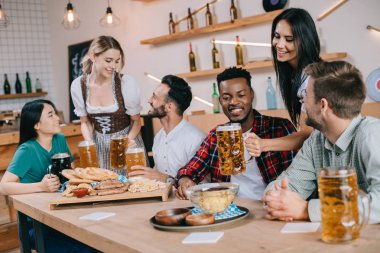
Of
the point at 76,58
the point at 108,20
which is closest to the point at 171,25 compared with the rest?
the point at 108,20

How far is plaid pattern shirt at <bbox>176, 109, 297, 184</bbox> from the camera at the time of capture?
7.93 ft

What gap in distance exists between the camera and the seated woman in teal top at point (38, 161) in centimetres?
253

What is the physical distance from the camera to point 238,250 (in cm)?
127

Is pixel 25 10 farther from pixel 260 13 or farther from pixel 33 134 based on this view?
pixel 33 134

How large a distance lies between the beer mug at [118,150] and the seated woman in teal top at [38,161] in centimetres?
30


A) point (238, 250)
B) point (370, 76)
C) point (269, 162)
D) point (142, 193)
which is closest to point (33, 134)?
point (142, 193)

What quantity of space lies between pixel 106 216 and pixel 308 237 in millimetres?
773

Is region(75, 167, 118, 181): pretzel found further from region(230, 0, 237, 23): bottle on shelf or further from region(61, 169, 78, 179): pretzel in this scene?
region(230, 0, 237, 23): bottle on shelf

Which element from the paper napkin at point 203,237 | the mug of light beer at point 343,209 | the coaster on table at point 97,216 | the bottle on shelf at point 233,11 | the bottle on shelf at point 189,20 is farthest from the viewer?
the bottle on shelf at point 189,20

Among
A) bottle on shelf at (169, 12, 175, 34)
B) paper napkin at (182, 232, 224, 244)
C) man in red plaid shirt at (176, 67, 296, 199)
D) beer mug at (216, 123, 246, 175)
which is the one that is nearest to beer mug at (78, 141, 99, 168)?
man in red plaid shirt at (176, 67, 296, 199)


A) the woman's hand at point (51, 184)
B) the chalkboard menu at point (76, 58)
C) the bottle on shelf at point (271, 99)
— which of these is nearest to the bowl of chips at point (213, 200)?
the woman's hand at point (51, 184)

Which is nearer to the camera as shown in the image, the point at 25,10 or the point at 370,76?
the point at 370,76

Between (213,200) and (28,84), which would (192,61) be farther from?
(213,200)

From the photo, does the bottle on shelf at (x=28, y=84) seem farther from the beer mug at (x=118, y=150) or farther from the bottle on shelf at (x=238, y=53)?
the beer mug at (x=118, y=150)
